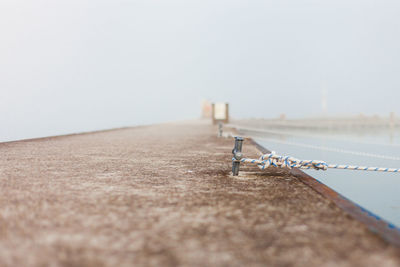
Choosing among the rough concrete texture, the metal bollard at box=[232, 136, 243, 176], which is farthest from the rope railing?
the rough concrete texture

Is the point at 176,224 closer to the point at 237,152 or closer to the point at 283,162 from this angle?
the point at 237,152

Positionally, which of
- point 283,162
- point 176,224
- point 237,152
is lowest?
point 176,224

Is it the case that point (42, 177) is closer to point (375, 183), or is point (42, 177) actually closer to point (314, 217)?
point (314, 217)

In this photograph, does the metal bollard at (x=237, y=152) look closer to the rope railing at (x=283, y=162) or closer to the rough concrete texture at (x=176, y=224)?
the rope railing at (x=283, y=162)

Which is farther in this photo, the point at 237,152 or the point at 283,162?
the point at 283,162

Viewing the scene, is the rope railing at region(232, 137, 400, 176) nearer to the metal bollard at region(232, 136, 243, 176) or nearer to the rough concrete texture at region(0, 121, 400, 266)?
the metal bollard at region(232, 136, 243, 176)

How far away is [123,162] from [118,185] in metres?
2.07

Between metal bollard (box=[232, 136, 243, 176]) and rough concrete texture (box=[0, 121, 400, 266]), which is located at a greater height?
metal bollard (box=[232, 136, 243, 176])

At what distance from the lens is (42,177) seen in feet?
14.0

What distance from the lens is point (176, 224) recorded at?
2.45 m

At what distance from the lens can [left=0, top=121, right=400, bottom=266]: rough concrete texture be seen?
1886 millimetres

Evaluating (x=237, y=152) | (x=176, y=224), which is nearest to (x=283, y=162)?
(x=237, y=152)

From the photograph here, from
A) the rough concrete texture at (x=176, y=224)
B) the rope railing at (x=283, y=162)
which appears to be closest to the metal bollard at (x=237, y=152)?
the rope railing at (x=283, y=162)

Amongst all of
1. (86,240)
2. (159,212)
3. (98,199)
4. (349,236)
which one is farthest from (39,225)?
(349,236)
